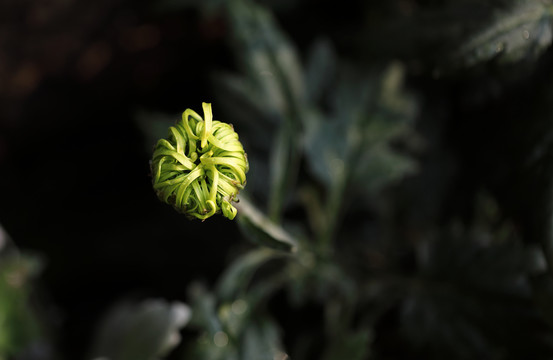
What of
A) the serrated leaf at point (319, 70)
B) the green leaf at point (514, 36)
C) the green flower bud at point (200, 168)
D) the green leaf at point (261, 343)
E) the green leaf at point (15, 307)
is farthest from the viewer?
the serrated leaf at point (319, 70)

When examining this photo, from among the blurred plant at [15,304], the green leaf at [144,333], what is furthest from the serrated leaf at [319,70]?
the blurred plant at [15,304]

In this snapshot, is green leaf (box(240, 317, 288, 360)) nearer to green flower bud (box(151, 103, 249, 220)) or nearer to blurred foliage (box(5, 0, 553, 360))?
blurred foliage (box(5, 0, 553, 360))

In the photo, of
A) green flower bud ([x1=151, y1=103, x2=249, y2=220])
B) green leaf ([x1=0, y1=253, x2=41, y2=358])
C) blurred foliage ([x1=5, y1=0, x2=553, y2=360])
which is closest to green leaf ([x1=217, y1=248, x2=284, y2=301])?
blurred foliage ([x1=5, y1=0, x2=553, y2=360])

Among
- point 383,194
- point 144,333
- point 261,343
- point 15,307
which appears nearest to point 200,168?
point 261,343

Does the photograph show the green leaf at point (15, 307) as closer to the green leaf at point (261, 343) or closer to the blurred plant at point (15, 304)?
the blurred plant at point (15, 304)

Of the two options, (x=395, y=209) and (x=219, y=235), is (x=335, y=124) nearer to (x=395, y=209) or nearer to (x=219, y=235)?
(x=395, y=209)

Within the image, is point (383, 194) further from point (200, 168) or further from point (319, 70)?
point (200, 168)

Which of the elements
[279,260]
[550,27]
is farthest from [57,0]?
[550,27]
